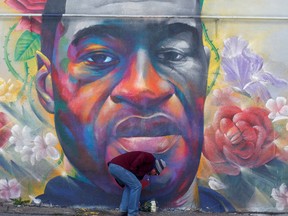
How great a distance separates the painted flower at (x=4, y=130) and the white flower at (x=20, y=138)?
0.21ft

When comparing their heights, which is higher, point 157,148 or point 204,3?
point 204,3

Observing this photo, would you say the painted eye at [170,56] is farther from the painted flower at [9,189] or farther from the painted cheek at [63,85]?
the painted flower at [9,189]

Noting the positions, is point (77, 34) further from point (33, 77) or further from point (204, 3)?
point (204, 3)

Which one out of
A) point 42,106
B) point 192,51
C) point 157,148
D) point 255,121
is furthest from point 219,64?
point 42,106

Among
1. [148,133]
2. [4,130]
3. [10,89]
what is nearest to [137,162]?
[148,133]

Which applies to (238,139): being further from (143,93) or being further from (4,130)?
(4,130)

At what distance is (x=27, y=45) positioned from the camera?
8172mm

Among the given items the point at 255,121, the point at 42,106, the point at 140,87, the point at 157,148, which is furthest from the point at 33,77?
the point at 255,121

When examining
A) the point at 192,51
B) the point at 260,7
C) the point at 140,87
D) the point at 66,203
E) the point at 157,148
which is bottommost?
the point at 66,203

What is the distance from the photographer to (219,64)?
8.05m

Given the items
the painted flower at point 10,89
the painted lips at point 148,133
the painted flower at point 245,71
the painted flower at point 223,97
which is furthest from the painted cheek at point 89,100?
the painted flower at point 245,71

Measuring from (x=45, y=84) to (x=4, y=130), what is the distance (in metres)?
0.89

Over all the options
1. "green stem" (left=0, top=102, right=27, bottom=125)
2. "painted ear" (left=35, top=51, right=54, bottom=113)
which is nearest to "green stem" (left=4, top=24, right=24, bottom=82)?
"painted ear" (left=35, top=51, right=54, bottom=113)

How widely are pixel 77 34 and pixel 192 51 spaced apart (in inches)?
64.9
